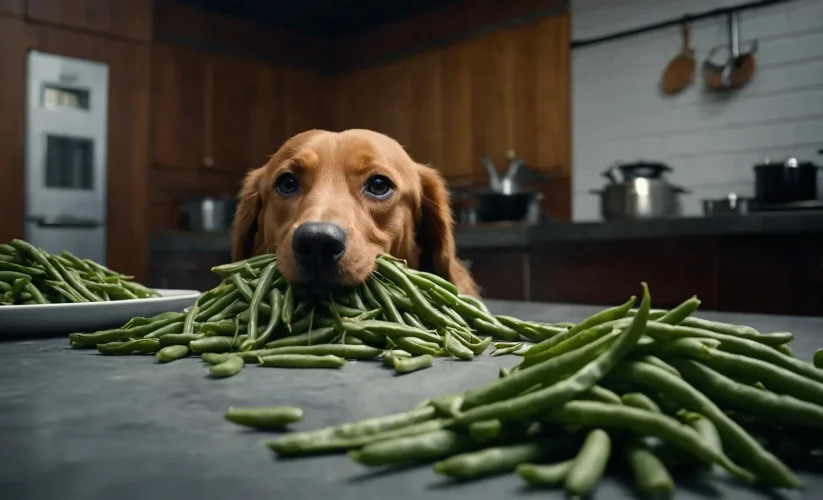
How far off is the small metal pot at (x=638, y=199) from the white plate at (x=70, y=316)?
363cm

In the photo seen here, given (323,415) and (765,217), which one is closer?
(323,415)

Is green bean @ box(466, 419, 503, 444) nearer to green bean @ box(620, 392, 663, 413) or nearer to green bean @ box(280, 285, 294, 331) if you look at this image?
green bean @ box(620, 392, 663, 413)

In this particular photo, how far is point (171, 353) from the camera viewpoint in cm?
111

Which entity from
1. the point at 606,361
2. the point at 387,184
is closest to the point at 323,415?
the point at 606,361

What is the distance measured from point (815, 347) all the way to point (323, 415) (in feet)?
3.49

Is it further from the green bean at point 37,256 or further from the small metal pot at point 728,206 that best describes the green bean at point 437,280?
the small metal pot at point 728,206

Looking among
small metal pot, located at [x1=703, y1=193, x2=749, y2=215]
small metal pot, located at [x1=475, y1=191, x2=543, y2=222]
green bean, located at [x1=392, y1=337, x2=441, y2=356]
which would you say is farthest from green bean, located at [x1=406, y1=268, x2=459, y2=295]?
small metal pot, located at [x1=475, y1=191, x2=543, y2=222]

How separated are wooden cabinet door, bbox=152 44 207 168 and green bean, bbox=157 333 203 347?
21.6 ft

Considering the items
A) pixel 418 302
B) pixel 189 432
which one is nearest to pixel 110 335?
pixel 418 302

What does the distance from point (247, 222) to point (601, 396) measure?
1880 millimetres

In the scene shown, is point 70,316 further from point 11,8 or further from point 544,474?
point 11,8

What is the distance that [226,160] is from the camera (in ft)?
26.0

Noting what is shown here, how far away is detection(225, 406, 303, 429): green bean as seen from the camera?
26.7 inches

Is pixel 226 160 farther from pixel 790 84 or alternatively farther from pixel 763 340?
pixel 763 340
